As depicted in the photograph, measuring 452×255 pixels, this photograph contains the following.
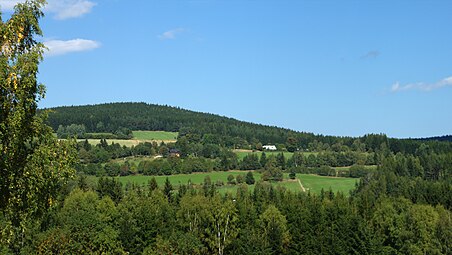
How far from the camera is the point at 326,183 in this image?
16588 cm

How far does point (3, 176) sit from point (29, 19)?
19.4 ft

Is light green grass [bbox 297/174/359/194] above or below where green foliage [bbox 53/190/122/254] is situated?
above

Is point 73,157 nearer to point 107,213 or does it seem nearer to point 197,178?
point 107,213

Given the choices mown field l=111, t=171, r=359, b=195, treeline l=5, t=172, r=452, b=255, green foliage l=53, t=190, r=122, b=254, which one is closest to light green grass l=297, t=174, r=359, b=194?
mown field l=111, t=171, r=359, b=195

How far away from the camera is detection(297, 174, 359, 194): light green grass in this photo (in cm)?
15875

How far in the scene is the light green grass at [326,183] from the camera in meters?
159

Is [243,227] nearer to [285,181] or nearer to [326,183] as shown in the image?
[326,183]

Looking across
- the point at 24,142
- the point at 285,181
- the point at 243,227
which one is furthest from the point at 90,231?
the point at 285,181

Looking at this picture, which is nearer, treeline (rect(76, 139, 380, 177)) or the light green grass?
the light green grass

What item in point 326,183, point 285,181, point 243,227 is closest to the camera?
point 243,227

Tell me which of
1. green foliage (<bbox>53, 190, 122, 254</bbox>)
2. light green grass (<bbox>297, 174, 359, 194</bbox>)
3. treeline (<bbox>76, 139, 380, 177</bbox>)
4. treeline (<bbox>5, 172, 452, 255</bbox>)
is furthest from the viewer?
treeline (<bbox>76, 139, 380, 177</bbox>)

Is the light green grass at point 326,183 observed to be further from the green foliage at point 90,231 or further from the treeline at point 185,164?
the green foliage at point 90,231

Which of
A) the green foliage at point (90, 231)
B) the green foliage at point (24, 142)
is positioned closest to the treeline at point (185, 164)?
the green foliage at point (90, 231)

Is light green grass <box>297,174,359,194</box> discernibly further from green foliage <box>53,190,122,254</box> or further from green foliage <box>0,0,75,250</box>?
green foliage <box>0,0,75,250</box>
